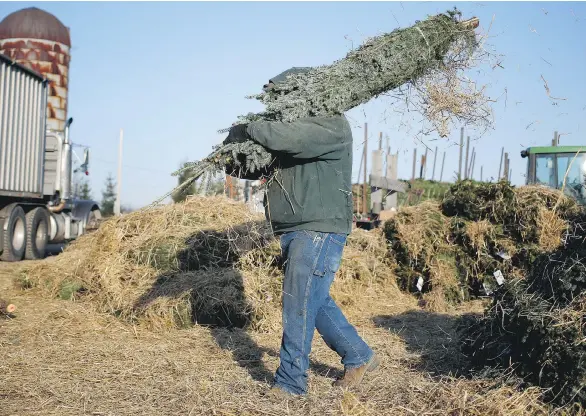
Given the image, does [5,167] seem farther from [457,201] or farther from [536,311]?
[536,311]

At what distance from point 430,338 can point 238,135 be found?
117 inches

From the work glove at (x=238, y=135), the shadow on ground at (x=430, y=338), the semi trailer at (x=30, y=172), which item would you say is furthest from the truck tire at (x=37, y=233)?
the work glove at (x=238, y=135)

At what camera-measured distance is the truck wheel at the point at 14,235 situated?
42.8 feet

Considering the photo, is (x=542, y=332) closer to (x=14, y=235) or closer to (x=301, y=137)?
(x=301, y=137)

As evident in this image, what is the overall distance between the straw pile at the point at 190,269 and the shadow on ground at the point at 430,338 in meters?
0.75

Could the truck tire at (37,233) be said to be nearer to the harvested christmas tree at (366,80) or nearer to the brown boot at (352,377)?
the harvested christmas tree at (366,80)

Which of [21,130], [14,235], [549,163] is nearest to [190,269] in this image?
[549,163]

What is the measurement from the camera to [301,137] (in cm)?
420

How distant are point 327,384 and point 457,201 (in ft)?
17.1

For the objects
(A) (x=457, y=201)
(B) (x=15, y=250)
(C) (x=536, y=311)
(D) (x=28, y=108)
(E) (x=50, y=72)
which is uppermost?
(E) (x=50, y=72)

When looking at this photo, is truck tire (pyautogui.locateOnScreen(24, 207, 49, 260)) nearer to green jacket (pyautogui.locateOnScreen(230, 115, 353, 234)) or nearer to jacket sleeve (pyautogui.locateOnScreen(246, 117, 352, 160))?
green jacket (pyautogui.locateOnScreen(230, 115, 353, 234))

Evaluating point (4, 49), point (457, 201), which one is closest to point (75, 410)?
point (457, 201)

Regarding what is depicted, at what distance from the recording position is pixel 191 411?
397cm

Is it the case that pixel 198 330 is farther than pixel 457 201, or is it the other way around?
pixel 457 201
